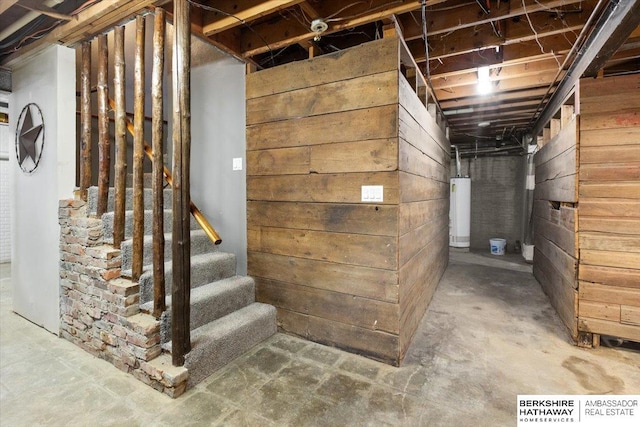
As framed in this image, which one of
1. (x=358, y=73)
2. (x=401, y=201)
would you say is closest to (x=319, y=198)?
(x=401, y=201)

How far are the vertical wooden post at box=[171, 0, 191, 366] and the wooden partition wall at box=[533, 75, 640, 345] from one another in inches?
118

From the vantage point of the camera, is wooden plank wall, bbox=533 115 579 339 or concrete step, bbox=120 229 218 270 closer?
concrete step, bbox=120 229 218 270

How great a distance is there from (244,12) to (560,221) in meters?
3.38

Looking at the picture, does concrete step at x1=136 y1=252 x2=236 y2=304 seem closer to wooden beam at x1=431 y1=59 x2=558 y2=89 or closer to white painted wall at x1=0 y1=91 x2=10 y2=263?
wooden beam at x1=431 y1=59 x2=558 y2=89

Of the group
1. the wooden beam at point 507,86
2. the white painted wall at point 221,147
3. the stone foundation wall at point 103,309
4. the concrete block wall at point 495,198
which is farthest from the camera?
the concrete block wall at point 495,198

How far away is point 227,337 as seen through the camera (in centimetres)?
222

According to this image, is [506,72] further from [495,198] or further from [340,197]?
[495,198]

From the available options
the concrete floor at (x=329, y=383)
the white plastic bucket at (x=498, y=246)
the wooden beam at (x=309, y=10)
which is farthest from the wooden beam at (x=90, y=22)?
the white plastic bucket at (x=498, y=246)

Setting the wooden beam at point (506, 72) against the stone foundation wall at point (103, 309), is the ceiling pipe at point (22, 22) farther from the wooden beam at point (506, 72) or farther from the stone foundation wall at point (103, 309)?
the wooden beam at point (506, 72)

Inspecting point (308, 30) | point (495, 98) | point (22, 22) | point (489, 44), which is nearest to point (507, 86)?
point (495, 98)

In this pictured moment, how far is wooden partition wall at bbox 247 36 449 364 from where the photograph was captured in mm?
2184

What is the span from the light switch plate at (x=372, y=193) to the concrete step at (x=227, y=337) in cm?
130

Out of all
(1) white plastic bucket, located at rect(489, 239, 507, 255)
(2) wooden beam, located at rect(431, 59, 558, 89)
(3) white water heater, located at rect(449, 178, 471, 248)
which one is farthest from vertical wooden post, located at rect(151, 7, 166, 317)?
(1) white plastic bucket, located at rect(489, 239, 507, 255)

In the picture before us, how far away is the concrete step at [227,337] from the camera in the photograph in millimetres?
2016
